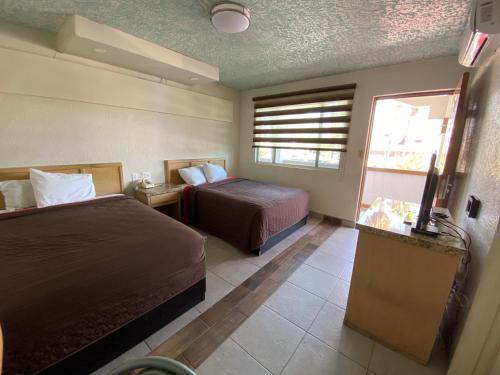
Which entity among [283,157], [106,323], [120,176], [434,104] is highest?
[434,104]

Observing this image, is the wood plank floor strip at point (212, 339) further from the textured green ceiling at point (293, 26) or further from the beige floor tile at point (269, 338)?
the textured green ceiling at point (293, 26)

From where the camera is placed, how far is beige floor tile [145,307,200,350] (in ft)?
4.70

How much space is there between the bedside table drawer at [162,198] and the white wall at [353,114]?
189cm

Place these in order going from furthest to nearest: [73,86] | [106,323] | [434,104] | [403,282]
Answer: [434,104] < [73,86] < [403,282] < [106,323]

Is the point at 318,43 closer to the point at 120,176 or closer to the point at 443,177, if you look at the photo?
the point at 443,177

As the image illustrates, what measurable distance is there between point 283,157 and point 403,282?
10.2ft

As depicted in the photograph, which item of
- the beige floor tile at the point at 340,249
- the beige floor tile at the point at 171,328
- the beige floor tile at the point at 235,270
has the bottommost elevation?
the beige floor tile at the point at 171,328

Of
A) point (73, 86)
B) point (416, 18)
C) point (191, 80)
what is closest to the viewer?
point (416, 18)

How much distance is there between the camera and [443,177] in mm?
1792

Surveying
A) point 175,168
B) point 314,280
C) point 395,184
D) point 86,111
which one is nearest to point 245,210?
point 314,280

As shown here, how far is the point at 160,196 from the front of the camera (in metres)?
2.91

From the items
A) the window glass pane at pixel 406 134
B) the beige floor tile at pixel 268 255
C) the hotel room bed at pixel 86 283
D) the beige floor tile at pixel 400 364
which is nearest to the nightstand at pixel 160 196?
the hotel room bed at pixel 86 283

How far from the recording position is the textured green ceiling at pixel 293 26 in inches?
65.9

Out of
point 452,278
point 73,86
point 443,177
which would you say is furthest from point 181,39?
point 452,278
